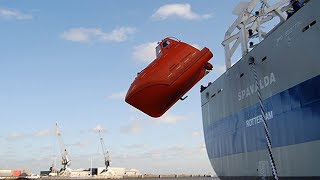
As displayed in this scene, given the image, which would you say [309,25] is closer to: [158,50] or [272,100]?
[272,100]

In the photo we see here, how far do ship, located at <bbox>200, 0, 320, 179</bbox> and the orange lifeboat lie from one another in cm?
224

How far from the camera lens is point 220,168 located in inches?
774

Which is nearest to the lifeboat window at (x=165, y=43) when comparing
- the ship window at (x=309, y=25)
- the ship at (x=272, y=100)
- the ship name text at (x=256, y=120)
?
the ship at (x=272, y=100)

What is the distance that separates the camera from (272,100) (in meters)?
13.0

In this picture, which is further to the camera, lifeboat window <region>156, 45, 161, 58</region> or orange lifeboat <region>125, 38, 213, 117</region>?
lifeboat window <region>156, 45, 161, 58</region>

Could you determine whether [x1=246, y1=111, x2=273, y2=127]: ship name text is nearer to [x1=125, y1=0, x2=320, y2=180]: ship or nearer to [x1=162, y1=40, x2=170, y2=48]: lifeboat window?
[x1=125, y1=0, x2=320, y2=180]: ship

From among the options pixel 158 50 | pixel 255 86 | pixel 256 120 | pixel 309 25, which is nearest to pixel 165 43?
pixel 158 50

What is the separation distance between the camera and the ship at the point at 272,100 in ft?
34.9

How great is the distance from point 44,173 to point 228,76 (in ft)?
550

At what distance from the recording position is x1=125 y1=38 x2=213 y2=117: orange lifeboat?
13656 millimetres

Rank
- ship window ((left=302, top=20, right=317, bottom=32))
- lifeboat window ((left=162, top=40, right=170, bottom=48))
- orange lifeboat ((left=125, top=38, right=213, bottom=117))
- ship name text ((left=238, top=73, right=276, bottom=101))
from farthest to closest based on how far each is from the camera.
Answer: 1. lifeboat window ((left=162, top=40, right=170, bottom=48))
2. orange lifeboat ((left=125, top=38, right=213, bottom=117))
3. ship name text ((left=238, top=73, right=276, bottom=101))
4. ship window ((left=302, top=20, right=317, bottom=32))

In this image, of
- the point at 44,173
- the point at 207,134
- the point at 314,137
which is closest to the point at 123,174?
the point at 44,173

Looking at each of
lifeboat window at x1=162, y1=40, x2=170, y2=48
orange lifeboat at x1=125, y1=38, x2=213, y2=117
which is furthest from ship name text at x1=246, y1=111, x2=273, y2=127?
lifeboat window at x1=162, y1=40, x2=170, y2=48

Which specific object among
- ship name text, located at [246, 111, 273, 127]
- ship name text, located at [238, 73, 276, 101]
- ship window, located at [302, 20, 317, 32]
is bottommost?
ship name text, located at [246, 111, 273, 127]
